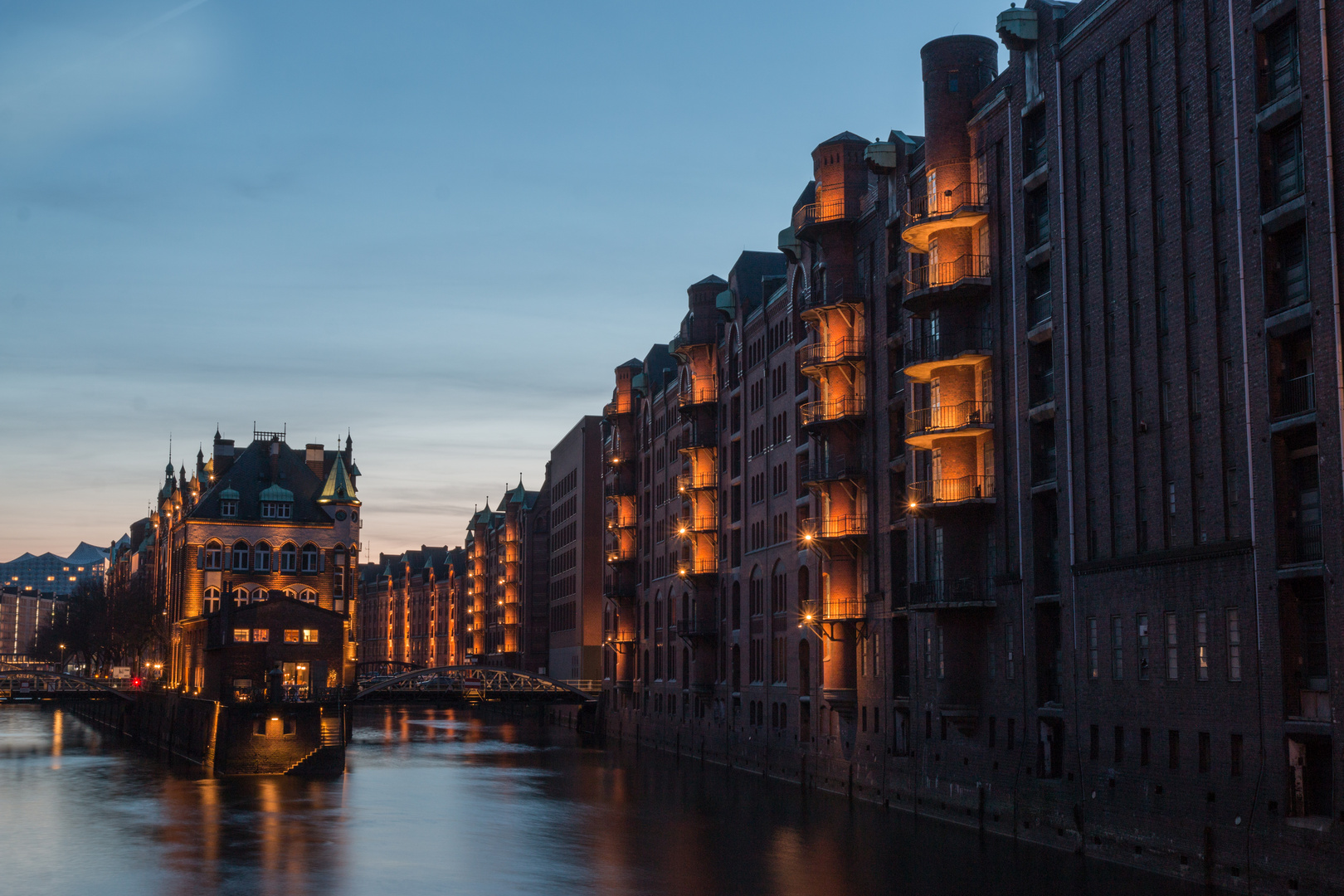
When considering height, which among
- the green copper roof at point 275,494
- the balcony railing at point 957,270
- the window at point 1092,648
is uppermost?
the balcony railing at point 957,270

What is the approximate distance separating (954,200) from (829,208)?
13.5m

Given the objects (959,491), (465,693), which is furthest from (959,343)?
(465,693)

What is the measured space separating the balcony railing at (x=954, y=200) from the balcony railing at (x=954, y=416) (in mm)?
7486

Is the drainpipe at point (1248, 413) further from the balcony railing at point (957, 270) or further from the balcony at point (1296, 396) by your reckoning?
the balcony railing at point (957, 270)

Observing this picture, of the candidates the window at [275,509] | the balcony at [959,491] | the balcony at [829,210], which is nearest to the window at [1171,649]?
the balcony at [959,491]

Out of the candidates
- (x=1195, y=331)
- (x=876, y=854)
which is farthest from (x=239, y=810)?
(x=1195, y=331)

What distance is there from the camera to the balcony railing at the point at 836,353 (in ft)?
226

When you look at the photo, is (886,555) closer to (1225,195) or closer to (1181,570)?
(1181,570)

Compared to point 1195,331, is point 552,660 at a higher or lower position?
lower

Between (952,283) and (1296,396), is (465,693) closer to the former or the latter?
(952,283)

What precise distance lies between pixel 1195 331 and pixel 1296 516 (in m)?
7.20

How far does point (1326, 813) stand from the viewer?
1468 inches

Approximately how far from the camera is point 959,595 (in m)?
56.0

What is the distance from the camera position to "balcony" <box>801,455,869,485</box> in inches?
2736
